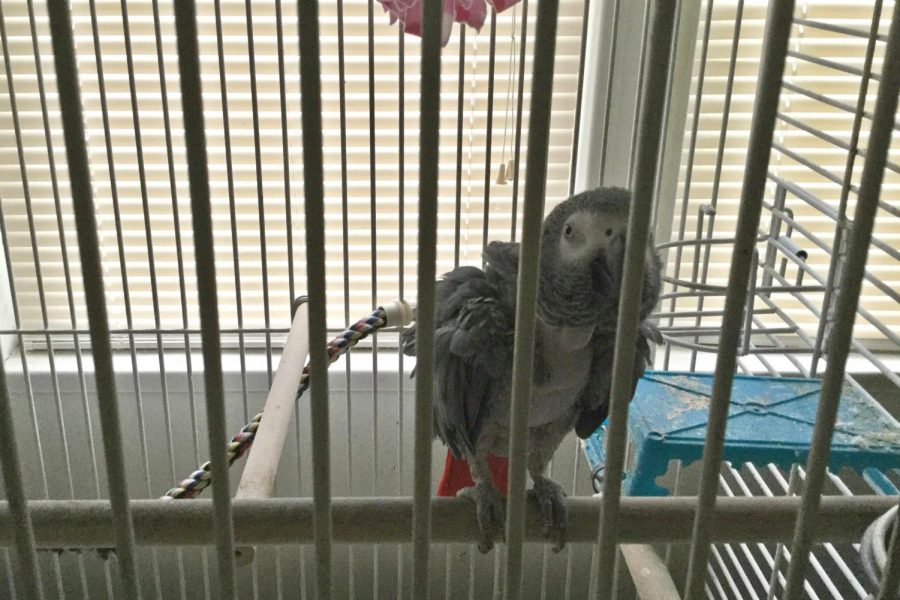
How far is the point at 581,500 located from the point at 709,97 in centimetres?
86

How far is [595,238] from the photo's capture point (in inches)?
24.1

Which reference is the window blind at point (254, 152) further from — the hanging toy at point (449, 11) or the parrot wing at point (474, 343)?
the parrot wing at point (474, 343)

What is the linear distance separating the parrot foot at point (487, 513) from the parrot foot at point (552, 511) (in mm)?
32

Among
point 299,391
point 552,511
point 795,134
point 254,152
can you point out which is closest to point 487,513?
point 552,511

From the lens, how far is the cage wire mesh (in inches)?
42.8

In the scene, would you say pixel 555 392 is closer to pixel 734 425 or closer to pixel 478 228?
pixel 734 425

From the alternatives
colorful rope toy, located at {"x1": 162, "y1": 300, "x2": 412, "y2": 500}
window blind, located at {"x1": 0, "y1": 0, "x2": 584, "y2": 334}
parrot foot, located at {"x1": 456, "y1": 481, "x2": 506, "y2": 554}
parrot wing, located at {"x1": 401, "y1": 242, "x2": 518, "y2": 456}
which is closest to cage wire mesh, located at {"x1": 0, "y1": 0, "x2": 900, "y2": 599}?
window blind, located at {"x1": 0, "y1": 0, "x2": 584, "y2": 334}

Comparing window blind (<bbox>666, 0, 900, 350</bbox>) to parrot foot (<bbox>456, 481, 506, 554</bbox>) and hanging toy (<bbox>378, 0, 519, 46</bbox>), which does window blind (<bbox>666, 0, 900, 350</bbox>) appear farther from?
parrot foot (<bbox>456, 481, 506, 554</bbox>)

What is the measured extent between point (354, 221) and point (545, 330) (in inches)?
24.6

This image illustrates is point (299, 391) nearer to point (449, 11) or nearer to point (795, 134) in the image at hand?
point (449, 11)

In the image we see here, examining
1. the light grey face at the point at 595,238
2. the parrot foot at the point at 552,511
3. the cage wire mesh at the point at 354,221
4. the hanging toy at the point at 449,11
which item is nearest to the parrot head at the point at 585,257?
the light grey face at the point at 595,238

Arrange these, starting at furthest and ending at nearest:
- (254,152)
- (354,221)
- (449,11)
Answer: (354,221), (254,152), (449,11)

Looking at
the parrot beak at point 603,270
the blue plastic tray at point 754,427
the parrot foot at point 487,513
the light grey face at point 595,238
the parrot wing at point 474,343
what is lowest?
the blue plastic tray at point 754,427

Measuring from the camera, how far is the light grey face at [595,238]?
23.7 inches
